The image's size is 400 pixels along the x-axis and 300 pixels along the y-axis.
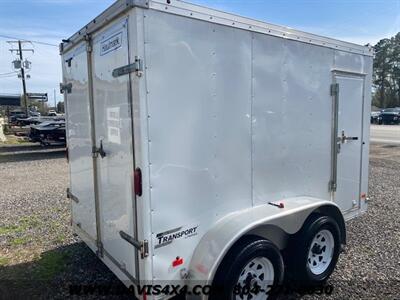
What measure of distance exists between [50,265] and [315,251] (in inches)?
118

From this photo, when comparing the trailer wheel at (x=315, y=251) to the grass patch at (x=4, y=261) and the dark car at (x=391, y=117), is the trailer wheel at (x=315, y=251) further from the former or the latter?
the dark car at (x=391, y=117)

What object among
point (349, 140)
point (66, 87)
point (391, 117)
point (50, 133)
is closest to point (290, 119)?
point (349, 140)

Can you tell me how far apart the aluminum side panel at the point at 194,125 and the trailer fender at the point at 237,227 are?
8 centimetres

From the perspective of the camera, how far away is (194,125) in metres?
2.67

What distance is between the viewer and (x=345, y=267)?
3873 mm

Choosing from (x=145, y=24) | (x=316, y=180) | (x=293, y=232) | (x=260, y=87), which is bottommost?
(x=293, y=232)

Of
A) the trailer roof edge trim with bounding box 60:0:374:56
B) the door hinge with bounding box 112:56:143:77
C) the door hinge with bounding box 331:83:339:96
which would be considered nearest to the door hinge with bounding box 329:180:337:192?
the door hinge with bounding box 331:83:339:96

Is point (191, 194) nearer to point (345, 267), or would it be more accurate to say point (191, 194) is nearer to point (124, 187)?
point (124, 187)

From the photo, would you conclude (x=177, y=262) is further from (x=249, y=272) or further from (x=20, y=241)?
(x=20, y=241)

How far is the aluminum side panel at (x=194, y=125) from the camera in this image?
2.47 m

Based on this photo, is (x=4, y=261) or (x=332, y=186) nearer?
(x=332, y=186)

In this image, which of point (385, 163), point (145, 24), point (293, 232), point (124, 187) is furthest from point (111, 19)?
point (385, 163)

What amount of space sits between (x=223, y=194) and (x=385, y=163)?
10.0 metres

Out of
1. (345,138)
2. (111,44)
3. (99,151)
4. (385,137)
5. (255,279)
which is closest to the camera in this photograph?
(111,44)
